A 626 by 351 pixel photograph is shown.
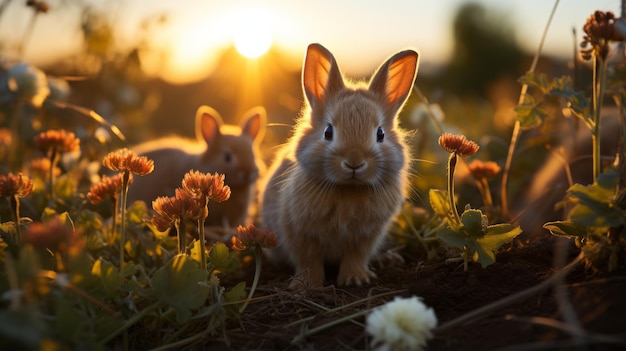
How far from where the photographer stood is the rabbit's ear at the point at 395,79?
315 centimetres

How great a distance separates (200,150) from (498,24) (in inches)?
367

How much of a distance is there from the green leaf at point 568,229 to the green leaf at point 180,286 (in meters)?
1.25

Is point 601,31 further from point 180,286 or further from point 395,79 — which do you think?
point 180,286

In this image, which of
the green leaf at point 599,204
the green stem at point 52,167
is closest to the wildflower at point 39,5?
the green stem at point 52,167

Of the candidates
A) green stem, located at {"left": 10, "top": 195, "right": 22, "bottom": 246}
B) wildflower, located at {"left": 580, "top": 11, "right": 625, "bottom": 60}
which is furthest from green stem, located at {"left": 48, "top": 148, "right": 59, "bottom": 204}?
wildflower, located at {"left": 580, "top": 11, "right": 625, "bottom": 60}

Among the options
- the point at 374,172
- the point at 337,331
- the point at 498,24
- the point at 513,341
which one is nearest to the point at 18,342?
the point at 337,331

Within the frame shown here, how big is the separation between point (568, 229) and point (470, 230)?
0.36 m

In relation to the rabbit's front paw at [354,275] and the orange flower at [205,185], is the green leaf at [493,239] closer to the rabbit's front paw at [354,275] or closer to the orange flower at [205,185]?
the rabbit's front paw at [354,275]

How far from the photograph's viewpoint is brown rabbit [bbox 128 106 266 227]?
4625 millimetres

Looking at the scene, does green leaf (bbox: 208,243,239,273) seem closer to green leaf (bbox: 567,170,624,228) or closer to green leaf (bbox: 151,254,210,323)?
green leaf (bbox: 151,254,210,323)

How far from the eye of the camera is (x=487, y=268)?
101 inches

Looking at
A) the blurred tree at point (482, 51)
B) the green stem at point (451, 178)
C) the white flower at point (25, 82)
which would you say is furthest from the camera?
the blurred tree at point (482, 51)

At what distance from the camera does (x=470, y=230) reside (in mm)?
2430

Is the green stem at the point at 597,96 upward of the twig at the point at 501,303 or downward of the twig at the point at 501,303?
upward
